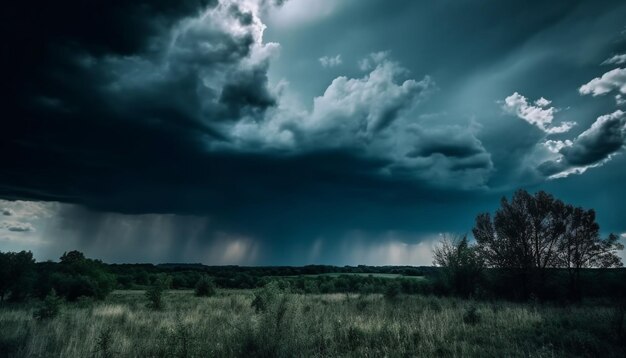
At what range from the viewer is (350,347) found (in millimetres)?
9039

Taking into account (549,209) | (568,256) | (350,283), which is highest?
(549,209)

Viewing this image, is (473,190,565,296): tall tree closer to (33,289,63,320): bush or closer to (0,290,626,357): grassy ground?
(0,290,626,357): grassy ground

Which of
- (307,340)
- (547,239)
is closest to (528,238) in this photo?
(547,239)

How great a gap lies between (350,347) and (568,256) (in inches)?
1308

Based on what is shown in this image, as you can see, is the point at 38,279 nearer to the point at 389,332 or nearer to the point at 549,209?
the point at 389,332

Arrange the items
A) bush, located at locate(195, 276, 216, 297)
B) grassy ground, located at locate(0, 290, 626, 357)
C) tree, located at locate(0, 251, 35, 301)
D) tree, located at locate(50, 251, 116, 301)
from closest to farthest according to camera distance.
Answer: grassy ground, located at locate(0, 290, 626, 357) < tree, located at locate(0, 251, 35, 301) < tree, located at locate(50, 251, 116, 301) < bush, located at locate(195, 276, 216, 297)

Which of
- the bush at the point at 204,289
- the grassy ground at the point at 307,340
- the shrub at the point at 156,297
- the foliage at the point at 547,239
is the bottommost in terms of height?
the bush at the point at 204,289

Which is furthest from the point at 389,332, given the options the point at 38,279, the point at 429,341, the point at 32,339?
the point at 38,279

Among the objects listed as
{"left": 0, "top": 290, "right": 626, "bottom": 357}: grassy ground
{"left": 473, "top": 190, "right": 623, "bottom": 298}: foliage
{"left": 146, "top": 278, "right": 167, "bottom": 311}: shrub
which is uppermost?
{"left": 473, "top": 190, "right": 623, "bottom": 298}: foliage

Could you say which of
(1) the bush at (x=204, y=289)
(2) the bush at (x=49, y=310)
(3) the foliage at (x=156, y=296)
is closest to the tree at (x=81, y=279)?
(1) the bush at (x=204, y=289)

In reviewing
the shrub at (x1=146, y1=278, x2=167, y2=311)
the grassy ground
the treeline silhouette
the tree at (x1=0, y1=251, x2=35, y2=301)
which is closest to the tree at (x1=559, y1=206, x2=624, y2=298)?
the treeline silhouette

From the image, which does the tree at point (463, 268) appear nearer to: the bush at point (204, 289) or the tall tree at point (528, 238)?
the tall tree at point (528, 238)

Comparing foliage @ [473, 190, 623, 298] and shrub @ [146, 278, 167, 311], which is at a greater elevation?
foliage @ [473, 190, 623, 298]

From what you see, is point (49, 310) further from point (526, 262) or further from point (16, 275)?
point (526, 262)
